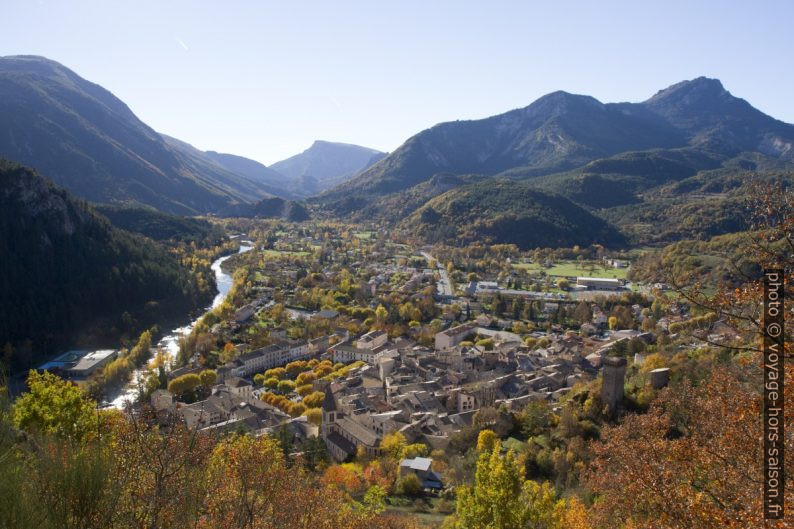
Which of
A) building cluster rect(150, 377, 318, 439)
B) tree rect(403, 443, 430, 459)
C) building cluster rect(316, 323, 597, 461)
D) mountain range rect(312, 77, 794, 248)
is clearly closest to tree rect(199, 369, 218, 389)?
building cluster rect(150, 377, 318, 439)

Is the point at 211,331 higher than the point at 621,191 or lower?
lower

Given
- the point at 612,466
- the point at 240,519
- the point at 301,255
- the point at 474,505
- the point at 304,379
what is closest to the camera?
the point at 240,519

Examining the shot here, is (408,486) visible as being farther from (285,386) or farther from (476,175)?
(476,175)

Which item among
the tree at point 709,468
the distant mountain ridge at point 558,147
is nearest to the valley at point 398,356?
the tree at point 709,468

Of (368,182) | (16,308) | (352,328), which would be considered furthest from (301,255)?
(368,182)

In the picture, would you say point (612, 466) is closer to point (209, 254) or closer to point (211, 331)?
point (211, 331)

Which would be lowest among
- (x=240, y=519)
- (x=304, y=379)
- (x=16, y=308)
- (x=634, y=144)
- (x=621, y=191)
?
(x=304, y=379)

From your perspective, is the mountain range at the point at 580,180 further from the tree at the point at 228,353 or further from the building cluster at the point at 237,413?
the building cluster at the point at 237,413
